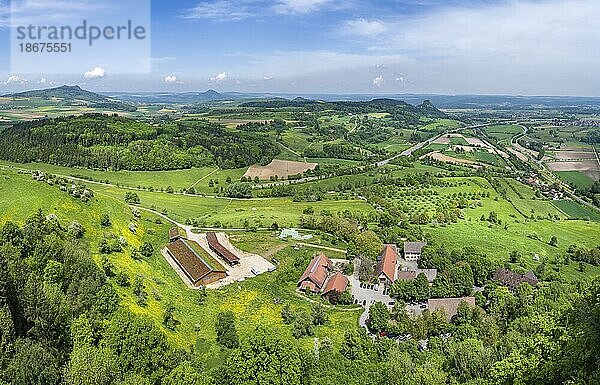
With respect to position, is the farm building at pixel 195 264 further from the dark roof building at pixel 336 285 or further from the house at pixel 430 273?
the house at pixel 430 273

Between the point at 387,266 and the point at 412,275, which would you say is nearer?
the point at 412,275

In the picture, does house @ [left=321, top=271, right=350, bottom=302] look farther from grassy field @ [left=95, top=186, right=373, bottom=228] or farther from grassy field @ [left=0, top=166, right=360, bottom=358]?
grassy field @ [left=95, top=186, right=373, bottom=228]

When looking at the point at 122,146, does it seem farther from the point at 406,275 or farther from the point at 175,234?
the point at 406,275

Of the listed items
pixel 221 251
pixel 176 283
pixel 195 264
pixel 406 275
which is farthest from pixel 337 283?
pixel 176 283

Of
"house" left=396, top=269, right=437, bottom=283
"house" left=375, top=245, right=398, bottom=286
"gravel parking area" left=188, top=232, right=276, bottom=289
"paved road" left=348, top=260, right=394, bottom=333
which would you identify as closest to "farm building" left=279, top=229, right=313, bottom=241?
"gravel parking area" left=188, top=232, right=276, bottom=289

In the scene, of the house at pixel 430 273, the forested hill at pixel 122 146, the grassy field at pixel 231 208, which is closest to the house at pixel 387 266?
the house at pixel 430 273

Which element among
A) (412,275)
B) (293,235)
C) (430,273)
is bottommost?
(430,273)
